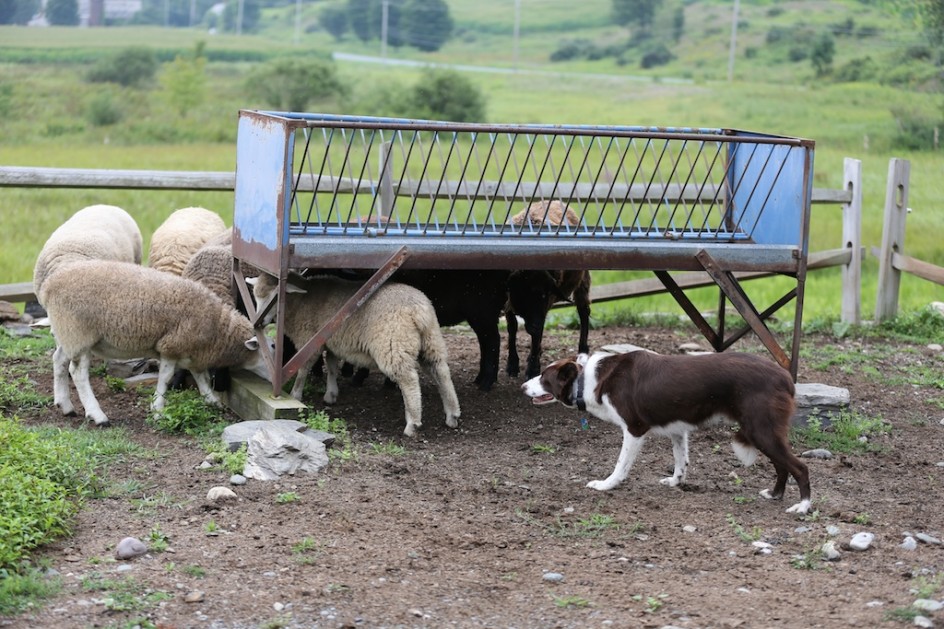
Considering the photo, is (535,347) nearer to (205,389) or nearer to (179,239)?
(205,389)

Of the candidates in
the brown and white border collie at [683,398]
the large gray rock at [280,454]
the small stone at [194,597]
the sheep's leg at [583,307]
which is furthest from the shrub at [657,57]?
the small stone at [194,597]

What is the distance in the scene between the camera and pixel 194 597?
17.3ft

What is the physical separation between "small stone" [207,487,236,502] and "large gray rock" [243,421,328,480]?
Answer: 1.09 feet

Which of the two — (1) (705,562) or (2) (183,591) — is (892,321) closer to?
(1) (705,562)

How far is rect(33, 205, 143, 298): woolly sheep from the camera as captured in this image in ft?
30.3

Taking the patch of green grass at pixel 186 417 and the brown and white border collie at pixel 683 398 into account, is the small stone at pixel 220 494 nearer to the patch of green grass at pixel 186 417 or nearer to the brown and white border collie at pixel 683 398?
the patch of green grass at pixel 186 417

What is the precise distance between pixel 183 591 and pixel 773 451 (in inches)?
133

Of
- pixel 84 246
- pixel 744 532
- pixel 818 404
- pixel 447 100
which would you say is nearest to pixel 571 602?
pixel 744 532

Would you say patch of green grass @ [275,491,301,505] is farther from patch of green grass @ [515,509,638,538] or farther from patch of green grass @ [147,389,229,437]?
patch of green grass @ [147,389,229,437]

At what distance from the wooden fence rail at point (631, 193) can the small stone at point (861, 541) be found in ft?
18.8

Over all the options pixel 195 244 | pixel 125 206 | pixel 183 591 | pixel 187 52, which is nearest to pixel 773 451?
pixel 183 591

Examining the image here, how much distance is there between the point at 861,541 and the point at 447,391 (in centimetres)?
318

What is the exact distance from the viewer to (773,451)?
6684 mm

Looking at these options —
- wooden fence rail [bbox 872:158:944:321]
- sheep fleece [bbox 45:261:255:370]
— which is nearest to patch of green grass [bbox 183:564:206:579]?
sheep fleece [bbox 45:261:255:370]
